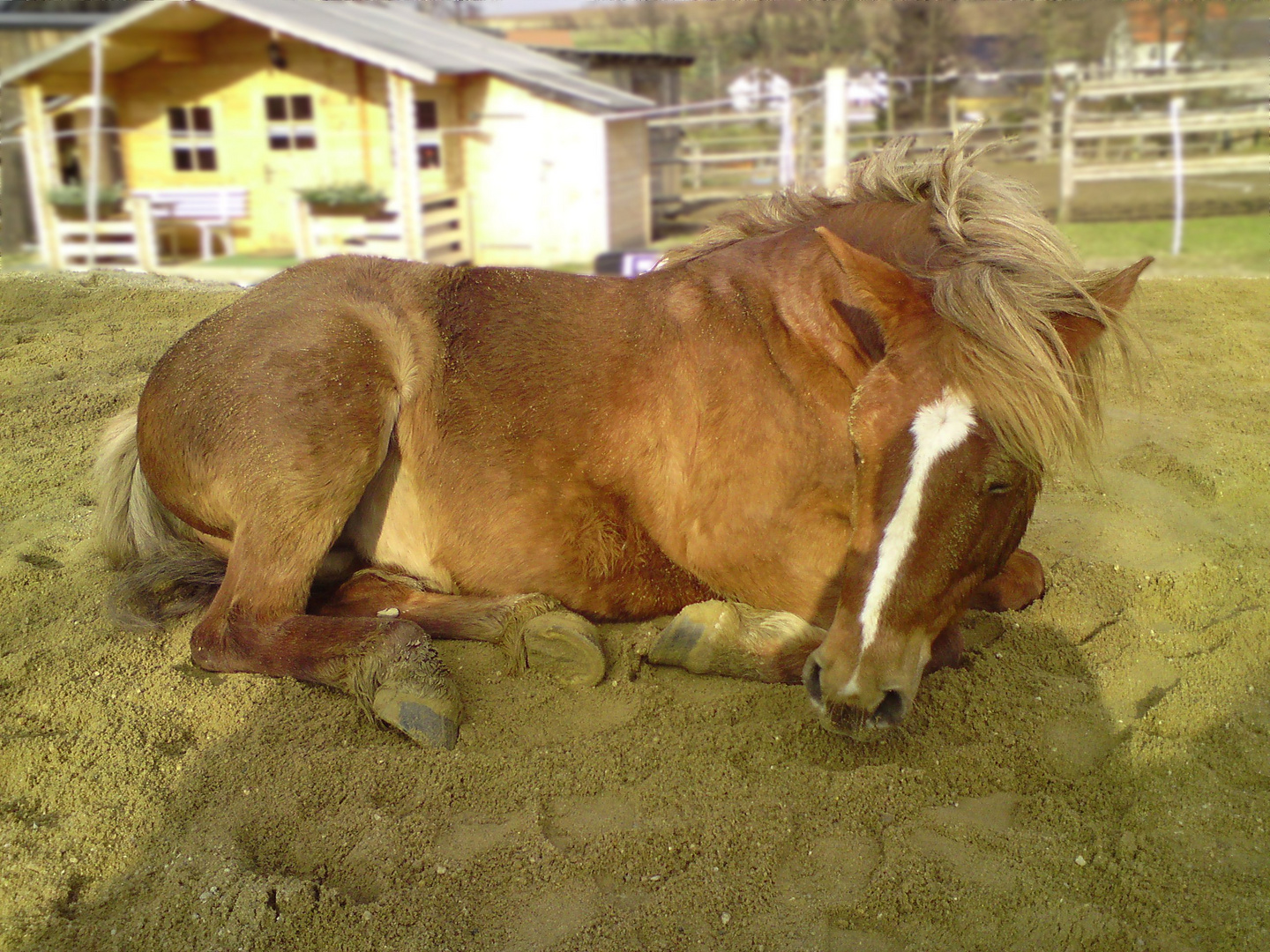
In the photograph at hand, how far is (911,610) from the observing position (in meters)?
2.11

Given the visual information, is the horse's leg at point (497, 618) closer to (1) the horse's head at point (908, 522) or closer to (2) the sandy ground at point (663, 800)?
(2) the sandy ground at point (663, 800)

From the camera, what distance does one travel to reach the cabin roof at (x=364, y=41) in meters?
12.8

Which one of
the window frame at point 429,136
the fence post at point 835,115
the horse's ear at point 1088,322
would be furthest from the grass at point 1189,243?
the window frame at point 429,136

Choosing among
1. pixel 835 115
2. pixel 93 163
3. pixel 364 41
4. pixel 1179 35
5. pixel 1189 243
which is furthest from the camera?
pixel 1179 35

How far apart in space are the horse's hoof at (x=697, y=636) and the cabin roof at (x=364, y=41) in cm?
1200

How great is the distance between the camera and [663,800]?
7.44 feet

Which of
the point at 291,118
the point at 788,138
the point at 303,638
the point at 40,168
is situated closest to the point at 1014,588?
the point at 303,638

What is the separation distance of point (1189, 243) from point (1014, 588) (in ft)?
34.8

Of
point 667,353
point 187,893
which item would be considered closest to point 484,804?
point 187,893

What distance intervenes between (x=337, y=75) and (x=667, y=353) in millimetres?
14115

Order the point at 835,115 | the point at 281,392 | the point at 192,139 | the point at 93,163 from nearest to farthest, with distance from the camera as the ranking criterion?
1. the point at 281,392
2. the point at 93,163
3. the point at 835,115
4. the point at 192,139

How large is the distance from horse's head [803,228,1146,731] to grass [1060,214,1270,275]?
874 centimetres

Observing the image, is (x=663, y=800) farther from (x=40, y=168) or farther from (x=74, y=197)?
(x=40, y=168)

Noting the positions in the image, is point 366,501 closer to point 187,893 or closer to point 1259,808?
point 187,893
